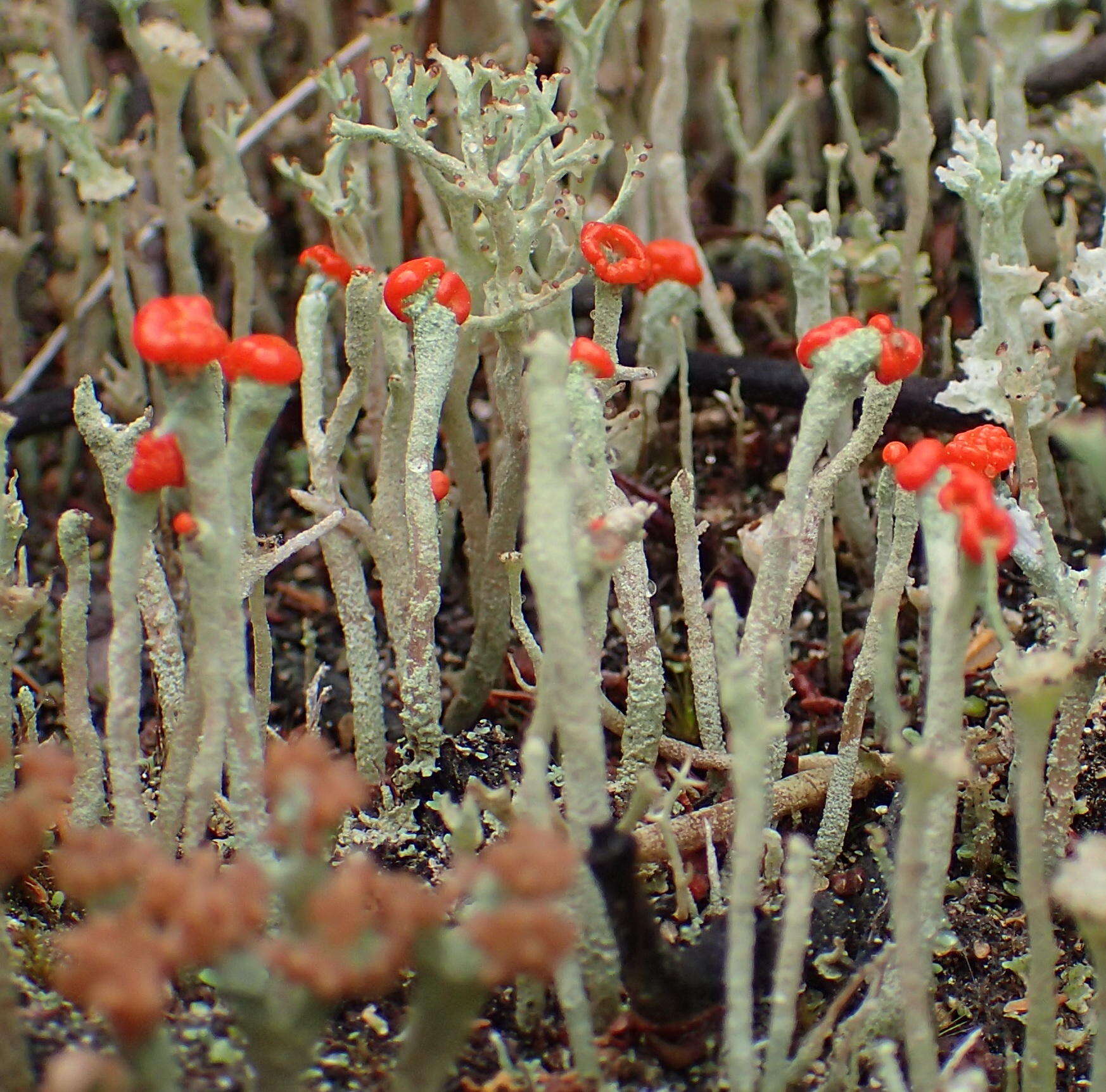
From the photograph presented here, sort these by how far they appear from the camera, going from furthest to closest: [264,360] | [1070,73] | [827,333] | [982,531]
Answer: [1070,73] < [827,333] < [264,360] < [982,531]

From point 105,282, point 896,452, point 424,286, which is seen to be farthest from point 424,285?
point 105,282

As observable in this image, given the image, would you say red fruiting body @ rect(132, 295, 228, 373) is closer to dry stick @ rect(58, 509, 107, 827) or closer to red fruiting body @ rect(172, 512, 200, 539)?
red fruiting body @ rect(172, 512, 200, 539)

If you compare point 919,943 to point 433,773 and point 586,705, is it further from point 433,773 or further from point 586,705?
point 433,773

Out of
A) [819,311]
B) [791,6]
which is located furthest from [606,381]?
[791,6]

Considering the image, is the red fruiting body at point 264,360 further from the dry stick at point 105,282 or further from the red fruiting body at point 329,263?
the dry stick at point 105,282

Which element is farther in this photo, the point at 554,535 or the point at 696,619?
the point at 696,619

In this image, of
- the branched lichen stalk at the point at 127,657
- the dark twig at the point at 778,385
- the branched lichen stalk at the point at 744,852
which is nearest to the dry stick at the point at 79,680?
the branched lichen stalk at the point at 127,657

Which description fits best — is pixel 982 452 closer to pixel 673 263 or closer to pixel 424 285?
pixel 673 263
